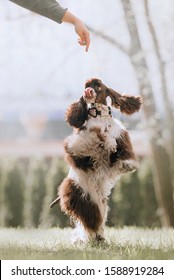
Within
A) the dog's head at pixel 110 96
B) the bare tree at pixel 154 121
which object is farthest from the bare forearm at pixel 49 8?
the bare tree at pixel 154 121

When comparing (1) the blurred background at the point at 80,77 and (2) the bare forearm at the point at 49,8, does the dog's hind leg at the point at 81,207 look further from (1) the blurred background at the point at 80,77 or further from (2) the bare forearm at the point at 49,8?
(2) the bare forearm at the point at 49,8

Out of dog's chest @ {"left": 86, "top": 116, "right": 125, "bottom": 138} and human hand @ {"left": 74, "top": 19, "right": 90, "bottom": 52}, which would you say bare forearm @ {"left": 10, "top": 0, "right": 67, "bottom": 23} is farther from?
dog's chest @ {"left": 86, "top": 116, "right": 125, "bottom": 138}

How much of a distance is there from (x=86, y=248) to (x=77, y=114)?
1.69 feet

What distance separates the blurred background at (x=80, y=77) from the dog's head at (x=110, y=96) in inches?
3.2

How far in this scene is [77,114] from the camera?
7.66 feet

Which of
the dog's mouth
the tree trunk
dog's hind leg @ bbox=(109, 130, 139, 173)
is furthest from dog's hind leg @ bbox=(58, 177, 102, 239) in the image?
the tree trunk

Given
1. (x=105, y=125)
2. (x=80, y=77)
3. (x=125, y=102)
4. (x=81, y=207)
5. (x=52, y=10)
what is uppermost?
(x=52, y=10)

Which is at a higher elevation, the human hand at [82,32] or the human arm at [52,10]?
the human arm at [52,10]

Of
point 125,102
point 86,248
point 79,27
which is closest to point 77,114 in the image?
point 125,102

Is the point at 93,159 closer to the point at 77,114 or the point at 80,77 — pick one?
the point at 77,114

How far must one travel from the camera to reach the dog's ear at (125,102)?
2404 millimetres

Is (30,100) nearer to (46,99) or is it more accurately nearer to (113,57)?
(46,99)
